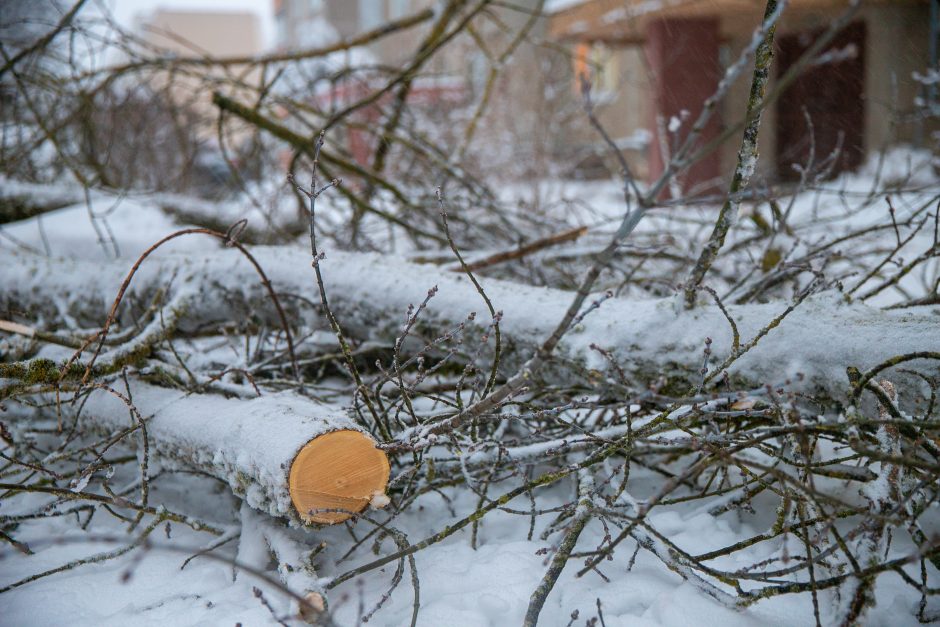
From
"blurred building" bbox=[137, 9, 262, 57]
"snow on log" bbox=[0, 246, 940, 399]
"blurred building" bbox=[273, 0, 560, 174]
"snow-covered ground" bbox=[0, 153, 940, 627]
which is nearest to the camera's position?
"snow-covered ground" bbox=[0, 153, 940, 627]

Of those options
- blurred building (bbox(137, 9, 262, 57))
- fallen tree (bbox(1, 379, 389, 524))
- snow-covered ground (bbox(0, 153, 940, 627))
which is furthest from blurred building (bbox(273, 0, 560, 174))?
blurred building (bbox(137, 9, 262, 57))

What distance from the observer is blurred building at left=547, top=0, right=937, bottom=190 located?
846 cm

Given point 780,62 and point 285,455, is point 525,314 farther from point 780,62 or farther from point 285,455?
point 780,62

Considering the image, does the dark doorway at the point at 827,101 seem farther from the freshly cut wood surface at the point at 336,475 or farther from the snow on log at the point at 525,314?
the freshly cut wood surface at the point at 336,475

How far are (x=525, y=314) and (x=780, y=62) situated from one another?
10.3 metres

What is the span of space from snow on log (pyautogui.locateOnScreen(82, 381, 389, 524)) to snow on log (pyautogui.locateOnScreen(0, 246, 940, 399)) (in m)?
0.58

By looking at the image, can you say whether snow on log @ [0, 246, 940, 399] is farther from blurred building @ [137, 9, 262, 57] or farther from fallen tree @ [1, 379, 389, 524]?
blurred building @ [137, 9, 262, 57]

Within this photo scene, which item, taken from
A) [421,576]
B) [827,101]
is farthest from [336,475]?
[827,101]

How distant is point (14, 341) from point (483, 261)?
5.57 feet

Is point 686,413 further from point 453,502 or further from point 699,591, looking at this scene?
point 453,502

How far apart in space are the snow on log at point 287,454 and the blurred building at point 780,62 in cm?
732

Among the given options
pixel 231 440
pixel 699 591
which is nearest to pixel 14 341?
pixel 231 440

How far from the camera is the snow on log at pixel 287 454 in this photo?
5.15 feet

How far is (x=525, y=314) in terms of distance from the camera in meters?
2.08
